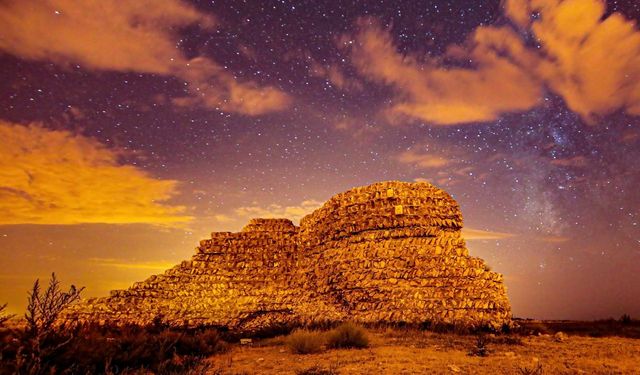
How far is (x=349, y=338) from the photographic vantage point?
10.0 metres

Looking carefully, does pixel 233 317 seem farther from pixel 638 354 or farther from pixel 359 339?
pixel 638 354

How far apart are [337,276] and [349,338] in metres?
6.98

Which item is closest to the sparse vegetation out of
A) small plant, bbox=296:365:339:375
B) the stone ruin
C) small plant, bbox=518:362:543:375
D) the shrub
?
small plant, bbox=296:365:339:375

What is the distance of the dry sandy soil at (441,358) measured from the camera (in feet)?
23.4

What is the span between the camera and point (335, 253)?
1788 cm

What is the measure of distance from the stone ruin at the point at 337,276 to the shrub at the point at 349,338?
4.56 meters

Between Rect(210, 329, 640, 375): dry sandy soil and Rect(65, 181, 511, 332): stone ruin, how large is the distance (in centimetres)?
280

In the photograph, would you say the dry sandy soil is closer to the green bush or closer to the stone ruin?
the green bush

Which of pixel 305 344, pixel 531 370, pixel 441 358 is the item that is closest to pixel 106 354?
pixel 305 344

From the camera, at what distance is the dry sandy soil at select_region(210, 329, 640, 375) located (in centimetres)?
712

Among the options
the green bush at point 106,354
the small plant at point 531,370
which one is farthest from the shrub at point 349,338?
the small plant at point 531,370

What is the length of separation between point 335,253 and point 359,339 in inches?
314

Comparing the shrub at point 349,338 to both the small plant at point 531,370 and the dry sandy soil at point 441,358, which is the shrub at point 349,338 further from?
the small plant at point 531,370

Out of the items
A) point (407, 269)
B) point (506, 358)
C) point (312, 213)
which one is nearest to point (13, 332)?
point (506, 358)
